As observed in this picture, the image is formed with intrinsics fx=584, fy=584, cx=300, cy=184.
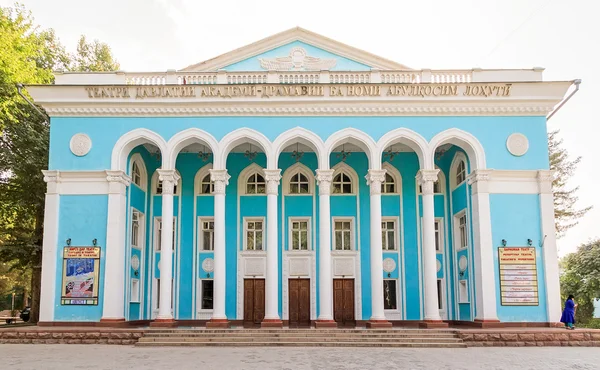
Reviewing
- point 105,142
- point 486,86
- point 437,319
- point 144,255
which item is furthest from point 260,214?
point 486,86

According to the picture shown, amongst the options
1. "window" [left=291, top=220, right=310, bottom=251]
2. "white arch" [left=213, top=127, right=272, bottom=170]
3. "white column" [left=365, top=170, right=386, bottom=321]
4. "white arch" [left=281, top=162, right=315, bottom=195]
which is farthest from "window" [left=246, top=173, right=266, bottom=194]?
"white column" [left=365, top=170, right=386, bottom=321]

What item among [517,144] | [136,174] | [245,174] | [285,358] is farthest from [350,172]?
[285,358]

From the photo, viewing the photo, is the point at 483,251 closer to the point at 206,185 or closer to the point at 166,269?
the point at 166,269

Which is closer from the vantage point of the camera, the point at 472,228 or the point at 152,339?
the point at 152,339

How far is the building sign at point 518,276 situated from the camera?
1884cm

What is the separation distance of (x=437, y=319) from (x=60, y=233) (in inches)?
501

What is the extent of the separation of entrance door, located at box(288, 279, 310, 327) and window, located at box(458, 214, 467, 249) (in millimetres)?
5884

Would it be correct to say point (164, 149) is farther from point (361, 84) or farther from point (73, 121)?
point (361, 84)

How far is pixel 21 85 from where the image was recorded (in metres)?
20.0

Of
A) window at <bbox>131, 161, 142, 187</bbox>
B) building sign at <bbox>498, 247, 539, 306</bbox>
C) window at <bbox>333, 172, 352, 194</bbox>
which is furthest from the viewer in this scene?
window at <bbox>333, 172, 352, 194</bbox>

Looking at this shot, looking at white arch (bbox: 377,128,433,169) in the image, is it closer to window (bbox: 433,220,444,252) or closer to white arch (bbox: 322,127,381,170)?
white arch (bbox: 322,127,381,170)

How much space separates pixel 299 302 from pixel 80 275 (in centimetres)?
783

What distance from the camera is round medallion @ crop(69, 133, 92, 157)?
1995 cm

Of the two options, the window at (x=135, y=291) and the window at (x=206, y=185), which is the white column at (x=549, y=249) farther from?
the window at (x=135, y=291)
